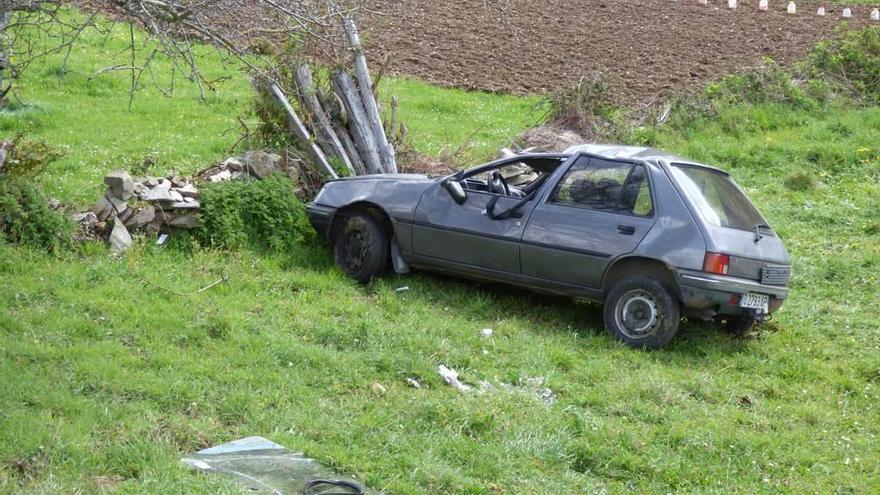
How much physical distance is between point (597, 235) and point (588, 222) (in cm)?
17

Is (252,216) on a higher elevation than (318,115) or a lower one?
lower

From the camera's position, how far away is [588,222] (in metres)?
9.77

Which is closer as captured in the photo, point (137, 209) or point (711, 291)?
point (711, 291)

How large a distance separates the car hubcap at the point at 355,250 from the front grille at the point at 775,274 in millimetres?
3766

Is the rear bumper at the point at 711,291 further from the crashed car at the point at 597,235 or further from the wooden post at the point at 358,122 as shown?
the wooden post at the point at 358,122

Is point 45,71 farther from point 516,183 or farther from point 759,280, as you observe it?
point 759,280

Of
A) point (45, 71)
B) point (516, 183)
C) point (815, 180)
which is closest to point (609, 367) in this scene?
point (516, 183)

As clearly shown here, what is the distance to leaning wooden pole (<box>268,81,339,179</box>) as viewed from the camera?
1243 cm

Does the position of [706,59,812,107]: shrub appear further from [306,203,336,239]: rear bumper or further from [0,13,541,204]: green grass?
[306,203,336,239]: rear bumper

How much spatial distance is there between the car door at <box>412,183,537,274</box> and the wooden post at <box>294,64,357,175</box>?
7.15 ft

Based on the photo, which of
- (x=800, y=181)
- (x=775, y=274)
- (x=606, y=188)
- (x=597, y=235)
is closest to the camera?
(x=775, y=274)

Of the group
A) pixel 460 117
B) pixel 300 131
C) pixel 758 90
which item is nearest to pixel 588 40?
pixel 758 90

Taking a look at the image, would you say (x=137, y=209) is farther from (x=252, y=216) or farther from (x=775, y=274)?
(x=775, y=274)

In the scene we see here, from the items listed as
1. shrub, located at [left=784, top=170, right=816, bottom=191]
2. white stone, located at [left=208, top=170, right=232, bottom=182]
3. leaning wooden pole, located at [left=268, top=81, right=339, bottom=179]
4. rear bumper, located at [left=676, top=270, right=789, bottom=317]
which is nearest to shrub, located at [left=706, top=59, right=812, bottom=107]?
shrub, located at [left=784, top=170, right=816, bottom=191]
